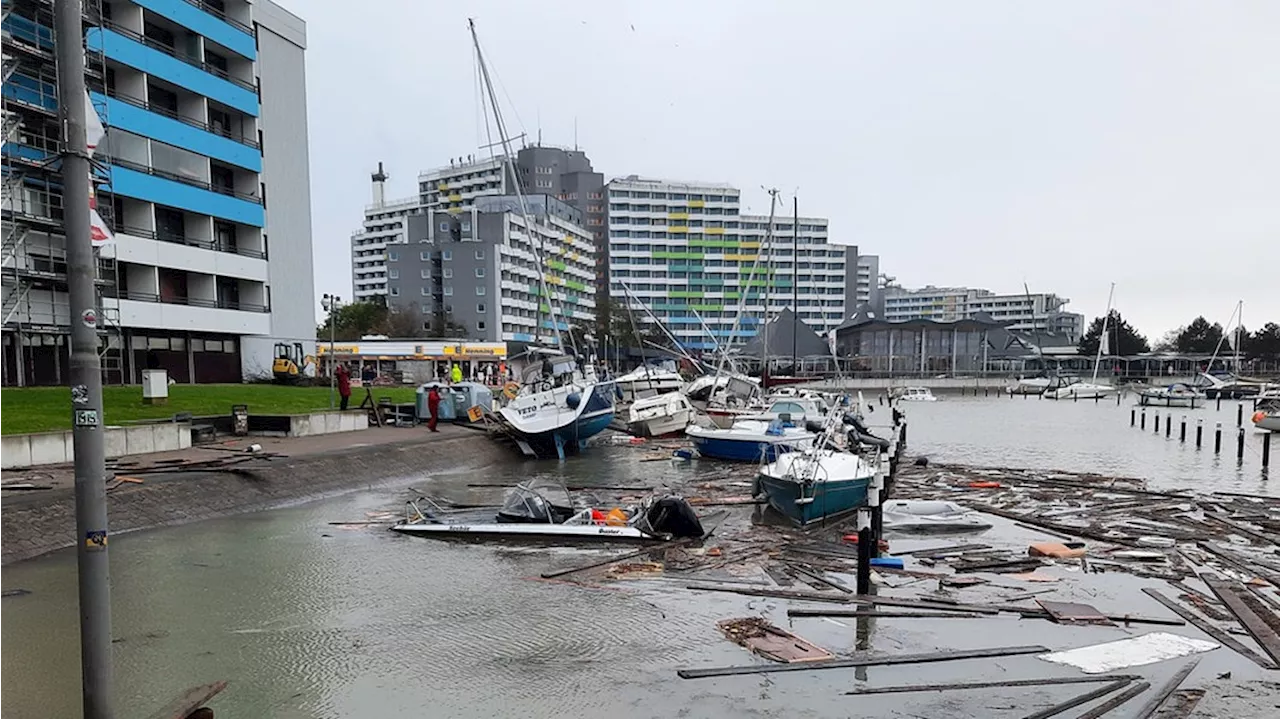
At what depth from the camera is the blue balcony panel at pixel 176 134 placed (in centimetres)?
3641

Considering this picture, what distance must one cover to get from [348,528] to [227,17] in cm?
4045

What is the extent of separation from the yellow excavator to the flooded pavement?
30.6 meters

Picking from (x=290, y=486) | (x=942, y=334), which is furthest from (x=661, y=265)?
(x=290, y=486)

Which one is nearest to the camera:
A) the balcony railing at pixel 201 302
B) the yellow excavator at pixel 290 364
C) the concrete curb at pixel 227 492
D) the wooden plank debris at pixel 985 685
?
the wooden plank debris at pixel 985 685

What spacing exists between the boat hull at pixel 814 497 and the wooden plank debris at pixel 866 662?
7006 mm

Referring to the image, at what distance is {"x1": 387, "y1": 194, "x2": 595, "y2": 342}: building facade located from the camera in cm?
11175

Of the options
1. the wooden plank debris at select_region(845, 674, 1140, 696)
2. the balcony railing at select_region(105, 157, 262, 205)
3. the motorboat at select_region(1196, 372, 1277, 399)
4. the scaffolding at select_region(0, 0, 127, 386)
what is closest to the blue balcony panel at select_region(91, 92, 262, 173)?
the scaffolding at select_region(0, 0, 127, 386)

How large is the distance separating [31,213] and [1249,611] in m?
41.6

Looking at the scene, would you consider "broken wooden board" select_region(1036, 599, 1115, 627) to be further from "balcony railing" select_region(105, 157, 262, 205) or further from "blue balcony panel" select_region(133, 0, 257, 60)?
"blue balcony panel" select_region(133, 0, 257, 60)

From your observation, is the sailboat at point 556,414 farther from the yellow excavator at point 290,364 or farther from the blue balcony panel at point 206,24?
the blue balcony panel at point 206,24

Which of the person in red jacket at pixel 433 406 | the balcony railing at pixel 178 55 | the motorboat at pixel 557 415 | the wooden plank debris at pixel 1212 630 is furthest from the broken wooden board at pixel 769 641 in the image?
the balcony railing at pixel 178 55

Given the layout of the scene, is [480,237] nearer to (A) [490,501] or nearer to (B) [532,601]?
(A) [490,501]

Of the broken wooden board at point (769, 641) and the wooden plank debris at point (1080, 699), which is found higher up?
the wooden plank debris at point (1080, 699)

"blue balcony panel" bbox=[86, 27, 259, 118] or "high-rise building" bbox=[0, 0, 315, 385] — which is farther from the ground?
"blue balcony panel" bbox=[86, 27, 259, 118]
